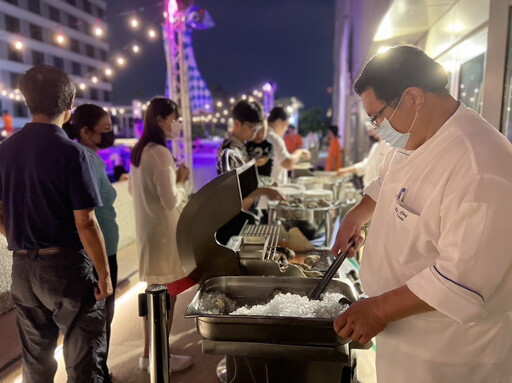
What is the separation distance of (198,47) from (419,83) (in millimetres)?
85753

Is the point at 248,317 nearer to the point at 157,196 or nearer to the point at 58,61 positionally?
the point at 157,196

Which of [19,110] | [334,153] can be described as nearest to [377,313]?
[334,153]

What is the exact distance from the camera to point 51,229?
1.79 m

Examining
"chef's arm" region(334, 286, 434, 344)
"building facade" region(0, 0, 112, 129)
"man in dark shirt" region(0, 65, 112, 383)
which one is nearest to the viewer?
"chef's arm" region(334, 286, 434, 344)

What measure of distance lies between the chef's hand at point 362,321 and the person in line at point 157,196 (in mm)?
1616

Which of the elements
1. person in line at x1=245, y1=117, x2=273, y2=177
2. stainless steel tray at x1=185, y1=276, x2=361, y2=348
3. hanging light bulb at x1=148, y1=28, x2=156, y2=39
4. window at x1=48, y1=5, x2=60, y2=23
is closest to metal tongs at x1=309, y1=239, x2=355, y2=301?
stainless steel tray at x1=185, y1=276, x2=361, y2=348

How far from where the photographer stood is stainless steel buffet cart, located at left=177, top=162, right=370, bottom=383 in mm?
1289

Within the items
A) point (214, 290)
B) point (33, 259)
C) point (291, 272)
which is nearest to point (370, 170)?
point (291, 272)

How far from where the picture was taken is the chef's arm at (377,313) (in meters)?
1.10

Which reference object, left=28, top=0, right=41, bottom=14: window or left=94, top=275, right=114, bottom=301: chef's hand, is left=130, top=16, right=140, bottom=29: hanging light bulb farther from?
left=28, top=0, right=41, bottom=14: window

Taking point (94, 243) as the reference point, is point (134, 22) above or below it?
above

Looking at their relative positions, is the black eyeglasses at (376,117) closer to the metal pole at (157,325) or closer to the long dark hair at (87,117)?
the metal pole at (157,325)

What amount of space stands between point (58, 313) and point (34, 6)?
1690 inches

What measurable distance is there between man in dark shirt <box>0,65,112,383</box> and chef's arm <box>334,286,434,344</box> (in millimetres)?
1292
